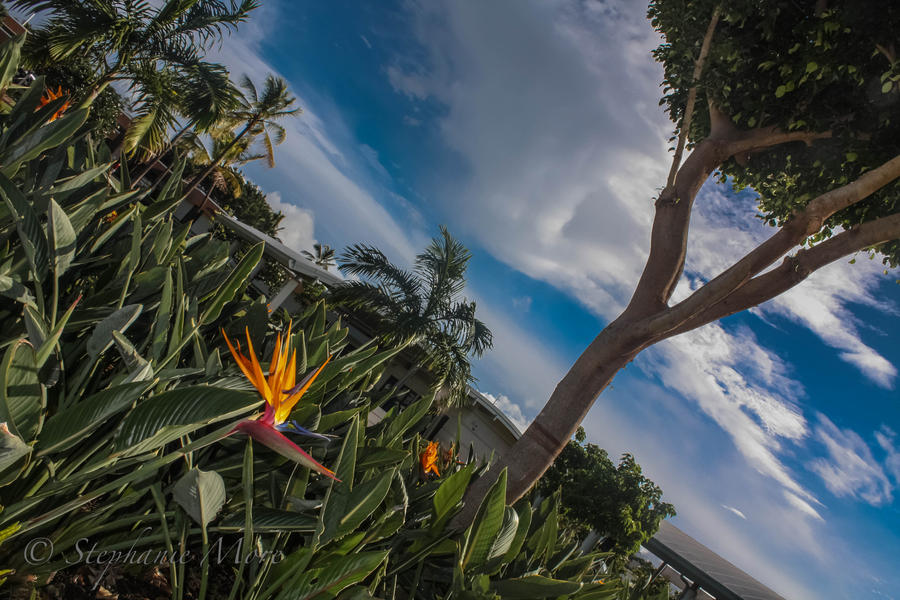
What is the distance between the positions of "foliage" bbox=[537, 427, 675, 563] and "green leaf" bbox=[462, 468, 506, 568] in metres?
9.19

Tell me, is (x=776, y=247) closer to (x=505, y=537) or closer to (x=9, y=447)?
(x=505, y=537)

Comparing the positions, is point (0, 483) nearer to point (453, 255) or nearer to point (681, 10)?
point (681, 10)

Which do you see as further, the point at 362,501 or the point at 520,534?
the point at 520,534

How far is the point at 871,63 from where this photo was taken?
9.99 feet

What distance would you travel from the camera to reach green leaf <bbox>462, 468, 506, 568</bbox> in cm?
159

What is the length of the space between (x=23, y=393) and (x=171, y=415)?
1.00 feet

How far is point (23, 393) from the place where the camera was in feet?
3.01

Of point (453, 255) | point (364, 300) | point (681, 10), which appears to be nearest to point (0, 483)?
point (681, 10)

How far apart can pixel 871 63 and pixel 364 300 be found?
10.2 metres

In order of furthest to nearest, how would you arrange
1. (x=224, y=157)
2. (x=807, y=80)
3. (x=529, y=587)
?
(x=224, y=157)
(x=807, y=80)
(x=529, y=587)

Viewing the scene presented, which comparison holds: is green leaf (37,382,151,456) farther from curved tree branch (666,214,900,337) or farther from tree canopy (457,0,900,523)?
curved tree branch (666,214,900,337)

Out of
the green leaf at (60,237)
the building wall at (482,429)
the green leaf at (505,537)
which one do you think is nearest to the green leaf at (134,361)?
the green leaf at (60,237)

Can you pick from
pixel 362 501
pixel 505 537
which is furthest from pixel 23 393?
pixel 505 537

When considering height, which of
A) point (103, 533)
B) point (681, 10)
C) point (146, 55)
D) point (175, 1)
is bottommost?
point (103, 533)
